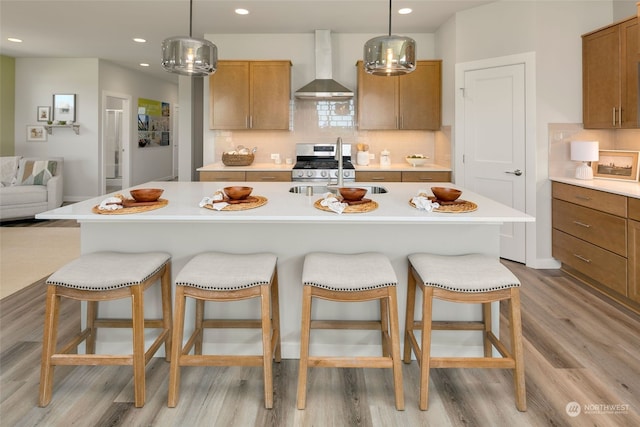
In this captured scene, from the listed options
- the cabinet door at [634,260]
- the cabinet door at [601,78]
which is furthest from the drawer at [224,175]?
the cabinet door at [634,260]

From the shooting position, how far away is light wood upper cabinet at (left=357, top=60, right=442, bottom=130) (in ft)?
16.5

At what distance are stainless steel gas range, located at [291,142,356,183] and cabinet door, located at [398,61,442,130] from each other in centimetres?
84

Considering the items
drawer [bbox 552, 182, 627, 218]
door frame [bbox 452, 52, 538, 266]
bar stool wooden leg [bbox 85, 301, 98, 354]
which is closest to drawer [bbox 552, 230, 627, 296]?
door frame [bbox 452, 52, 538, 266]

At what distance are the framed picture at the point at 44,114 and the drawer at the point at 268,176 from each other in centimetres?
490

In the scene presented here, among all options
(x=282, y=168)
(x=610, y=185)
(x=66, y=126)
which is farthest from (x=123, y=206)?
(x=66, y=126)

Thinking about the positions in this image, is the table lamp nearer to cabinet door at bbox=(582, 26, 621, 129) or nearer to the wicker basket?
cabinet door at bbox=(582, 26, 621, 129)

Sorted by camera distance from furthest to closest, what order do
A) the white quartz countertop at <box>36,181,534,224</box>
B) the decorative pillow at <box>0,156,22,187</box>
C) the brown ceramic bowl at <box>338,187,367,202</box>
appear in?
1. the decorative pillow at <box>0,156,22,187</box>
2. the brown ceramic bowl at <box>338,187,367,202</box>
3. the white quartz countertop at <box>36,181,534,224</box>


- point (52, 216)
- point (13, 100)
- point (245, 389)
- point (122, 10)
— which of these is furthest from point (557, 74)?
point (13, 100)

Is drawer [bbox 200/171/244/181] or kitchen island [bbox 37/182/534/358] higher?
drawer [bbox 200/171/244/181]

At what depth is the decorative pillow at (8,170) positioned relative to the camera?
6336 millimetres

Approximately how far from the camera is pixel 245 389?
204cm

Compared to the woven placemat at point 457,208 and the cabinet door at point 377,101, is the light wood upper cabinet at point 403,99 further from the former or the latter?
the woven placemat at point 457,208

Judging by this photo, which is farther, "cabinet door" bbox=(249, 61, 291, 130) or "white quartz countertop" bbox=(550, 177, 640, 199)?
"cabinet door" bbox=(249, 61, 291, 130)

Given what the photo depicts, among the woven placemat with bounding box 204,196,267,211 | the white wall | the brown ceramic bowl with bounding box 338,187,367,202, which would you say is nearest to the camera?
the woven placemat with bounding box 204,196,267,211
